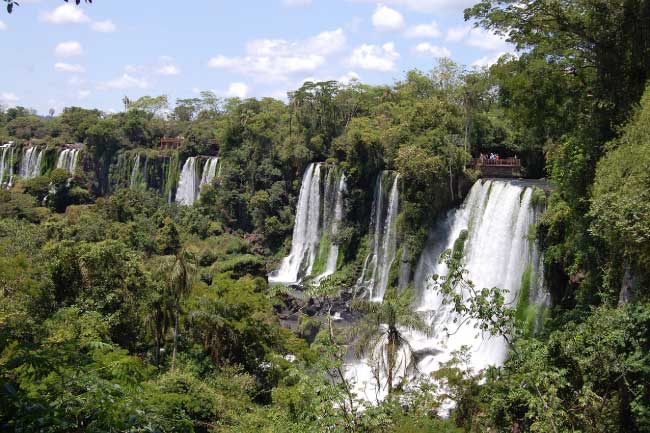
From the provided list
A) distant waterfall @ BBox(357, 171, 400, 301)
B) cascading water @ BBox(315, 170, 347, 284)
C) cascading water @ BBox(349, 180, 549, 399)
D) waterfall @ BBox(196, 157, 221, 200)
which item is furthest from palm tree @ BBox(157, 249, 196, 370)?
waterfall @ BBox(196, 157, 221, 200)

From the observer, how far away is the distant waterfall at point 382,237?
91.2ft

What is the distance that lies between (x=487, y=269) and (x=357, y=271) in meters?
10.1

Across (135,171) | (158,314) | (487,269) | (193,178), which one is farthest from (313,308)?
(135,171)

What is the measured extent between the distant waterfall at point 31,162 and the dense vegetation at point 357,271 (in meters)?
10.4

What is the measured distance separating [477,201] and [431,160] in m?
3.20

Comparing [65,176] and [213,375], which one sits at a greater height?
[65,176]

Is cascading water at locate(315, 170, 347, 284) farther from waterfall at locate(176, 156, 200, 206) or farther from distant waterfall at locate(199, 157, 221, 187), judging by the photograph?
waterfall at locate(176, 156, 200, 206)

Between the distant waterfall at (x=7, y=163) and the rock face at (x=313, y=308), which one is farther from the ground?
the distant waterfall at (x=7, y=163)

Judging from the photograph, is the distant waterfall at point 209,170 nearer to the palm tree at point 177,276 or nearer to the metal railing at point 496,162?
the metal railing at point 496,162

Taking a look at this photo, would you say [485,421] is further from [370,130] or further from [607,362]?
[370,130]

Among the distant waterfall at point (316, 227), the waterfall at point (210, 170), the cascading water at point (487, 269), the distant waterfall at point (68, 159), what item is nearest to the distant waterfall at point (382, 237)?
the distant waterfall at point (316, 227)

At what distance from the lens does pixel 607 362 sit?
7.92 meters

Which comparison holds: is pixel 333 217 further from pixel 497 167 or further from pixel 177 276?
pixel 177 276

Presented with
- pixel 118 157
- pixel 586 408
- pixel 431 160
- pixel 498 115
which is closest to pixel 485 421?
pixel 586 408
